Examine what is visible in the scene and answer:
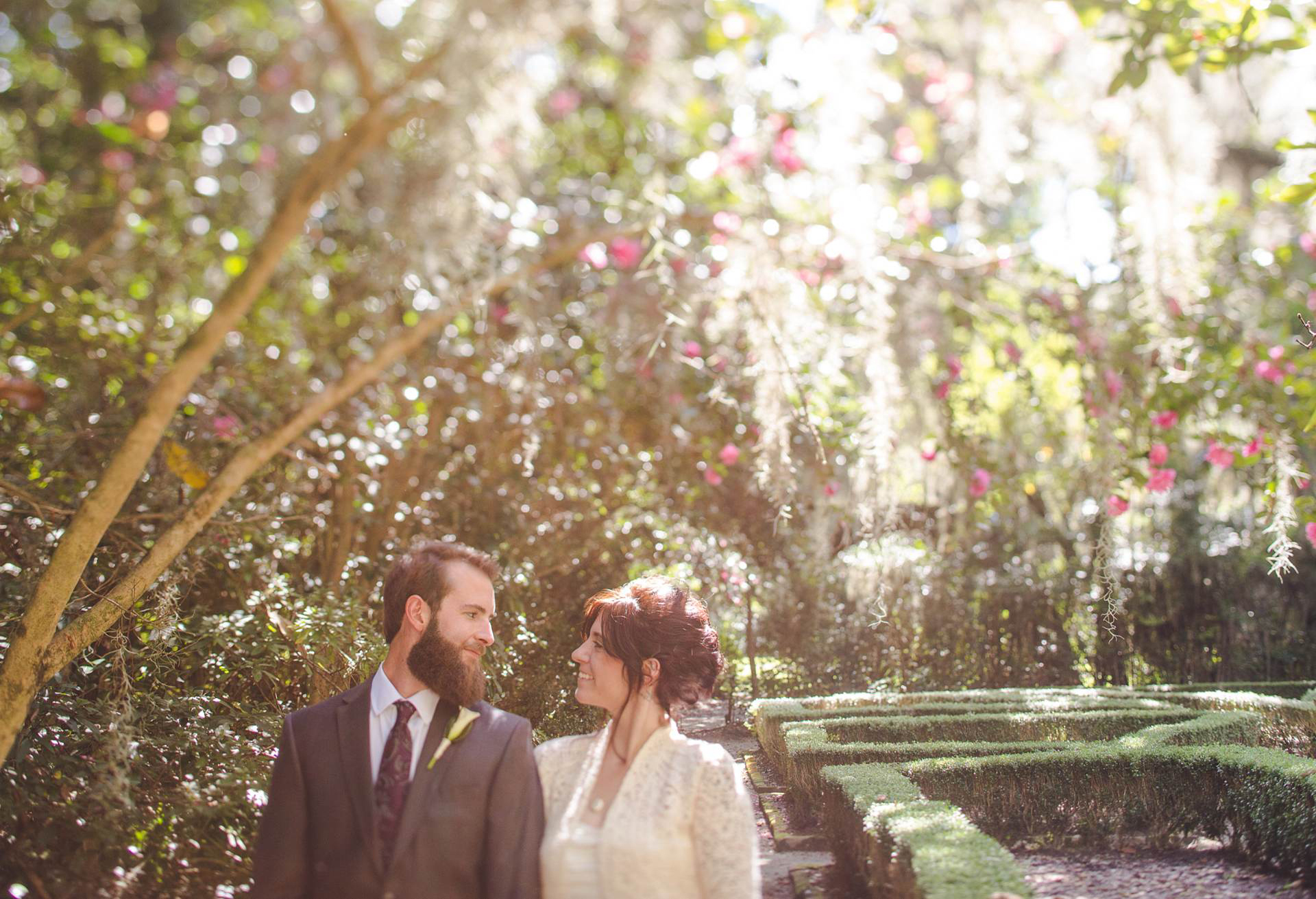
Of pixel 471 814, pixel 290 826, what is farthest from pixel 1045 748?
pixel 290 826

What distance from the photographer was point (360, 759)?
1.66 m

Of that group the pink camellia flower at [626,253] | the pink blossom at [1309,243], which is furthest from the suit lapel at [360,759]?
the pink blossom at [1309,243]

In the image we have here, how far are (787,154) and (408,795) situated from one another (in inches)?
134

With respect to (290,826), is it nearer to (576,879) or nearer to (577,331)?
(576,879)

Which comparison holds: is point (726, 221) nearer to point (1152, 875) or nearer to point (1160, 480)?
point (1160, 480)

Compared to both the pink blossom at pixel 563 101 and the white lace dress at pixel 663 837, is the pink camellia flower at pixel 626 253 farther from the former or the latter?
the white lace dress at pixel 663 837

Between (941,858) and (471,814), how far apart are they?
88cm

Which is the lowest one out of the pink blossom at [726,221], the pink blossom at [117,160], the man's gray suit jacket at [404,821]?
the man's gray suit jacket at [404,821]

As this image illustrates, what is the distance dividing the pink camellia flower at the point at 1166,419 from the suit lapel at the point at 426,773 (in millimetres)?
2835

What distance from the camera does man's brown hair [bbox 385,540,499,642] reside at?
192 centimetres

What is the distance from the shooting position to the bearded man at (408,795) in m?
1.59

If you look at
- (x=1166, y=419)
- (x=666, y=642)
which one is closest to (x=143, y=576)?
(x=666, y=642)

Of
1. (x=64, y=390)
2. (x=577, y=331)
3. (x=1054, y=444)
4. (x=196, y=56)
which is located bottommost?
(x=1054, y=444)

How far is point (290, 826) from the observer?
163cm
